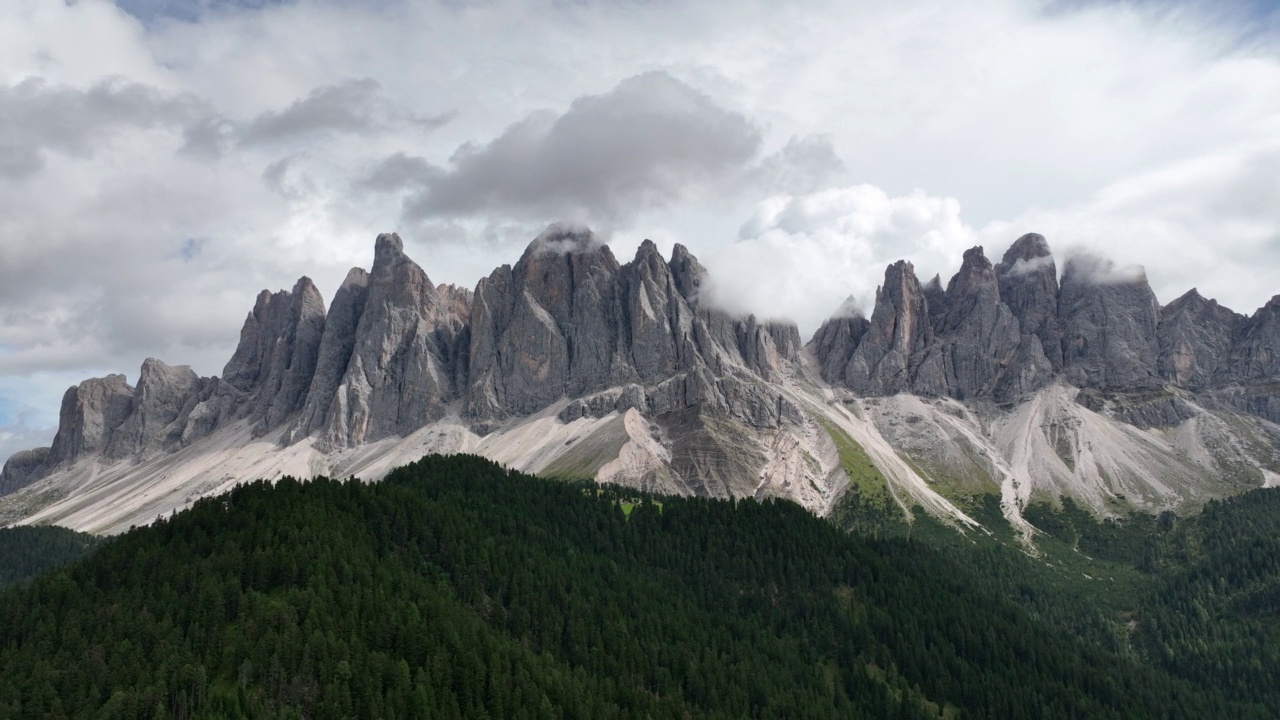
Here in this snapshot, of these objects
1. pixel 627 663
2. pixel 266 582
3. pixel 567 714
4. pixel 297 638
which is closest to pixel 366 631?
pixel 297 638

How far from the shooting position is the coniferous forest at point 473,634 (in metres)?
118

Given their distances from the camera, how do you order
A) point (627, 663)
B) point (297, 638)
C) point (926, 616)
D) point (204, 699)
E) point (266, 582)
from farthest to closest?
point (926, 616), point (627, 663), point (266, 582), point (297, 638), point (204, 699)

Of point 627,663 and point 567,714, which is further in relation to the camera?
point 627,663

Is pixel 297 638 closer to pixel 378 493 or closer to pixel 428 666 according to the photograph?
pixel 428 666

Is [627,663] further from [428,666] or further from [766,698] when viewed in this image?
[428,666]

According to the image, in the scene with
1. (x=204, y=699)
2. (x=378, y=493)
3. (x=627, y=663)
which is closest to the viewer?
(x=204, y=699)

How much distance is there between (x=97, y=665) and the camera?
Result: 11594 centimetres

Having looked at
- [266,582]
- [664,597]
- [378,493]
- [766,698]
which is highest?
[378,493]

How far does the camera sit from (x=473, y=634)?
13650 centimetres

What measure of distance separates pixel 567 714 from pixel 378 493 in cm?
6001

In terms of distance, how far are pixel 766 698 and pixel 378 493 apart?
72.3m

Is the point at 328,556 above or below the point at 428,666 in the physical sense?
above

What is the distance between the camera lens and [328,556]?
141875 mm

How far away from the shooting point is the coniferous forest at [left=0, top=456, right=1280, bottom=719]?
11794 cm
